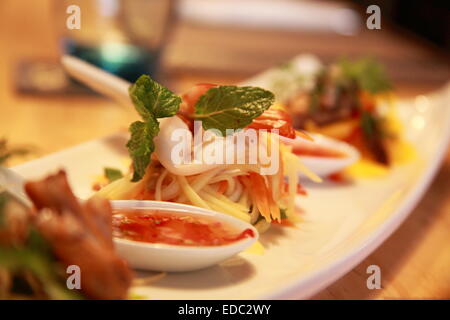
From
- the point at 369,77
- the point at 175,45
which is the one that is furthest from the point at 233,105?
the point at 175,45

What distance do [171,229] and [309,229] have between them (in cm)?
58

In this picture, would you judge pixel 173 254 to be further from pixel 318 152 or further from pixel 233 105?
pixel 318 152

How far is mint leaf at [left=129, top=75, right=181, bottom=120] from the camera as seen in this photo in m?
1.81

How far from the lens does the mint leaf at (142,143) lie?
70.4 inches

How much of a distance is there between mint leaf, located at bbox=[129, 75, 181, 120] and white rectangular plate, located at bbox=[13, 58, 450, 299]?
0.45 meters

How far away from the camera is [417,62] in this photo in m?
5.25

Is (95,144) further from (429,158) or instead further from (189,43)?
(189,43)

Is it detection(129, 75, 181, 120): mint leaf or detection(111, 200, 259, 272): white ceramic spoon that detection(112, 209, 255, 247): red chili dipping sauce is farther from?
detection(129, 75, 181, 120): mint leaf

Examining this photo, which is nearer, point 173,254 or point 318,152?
point 173,254

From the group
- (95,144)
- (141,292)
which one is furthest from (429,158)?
(141,292)

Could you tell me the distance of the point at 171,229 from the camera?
1.63 metres

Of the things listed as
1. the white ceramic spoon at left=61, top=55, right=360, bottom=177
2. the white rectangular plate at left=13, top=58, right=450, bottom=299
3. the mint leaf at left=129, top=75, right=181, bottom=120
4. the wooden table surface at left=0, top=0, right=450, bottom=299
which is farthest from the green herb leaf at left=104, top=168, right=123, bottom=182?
the wooden table surface at left=0, top=0, right=450, bottom=299

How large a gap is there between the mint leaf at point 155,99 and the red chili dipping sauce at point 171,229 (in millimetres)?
282

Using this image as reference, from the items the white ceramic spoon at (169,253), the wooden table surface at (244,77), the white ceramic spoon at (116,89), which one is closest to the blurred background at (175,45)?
the wooden table surface at (244,77)
